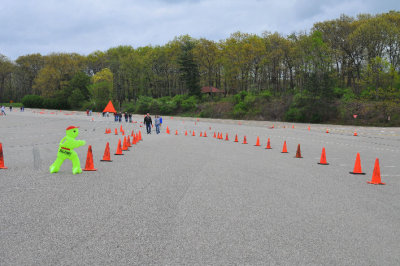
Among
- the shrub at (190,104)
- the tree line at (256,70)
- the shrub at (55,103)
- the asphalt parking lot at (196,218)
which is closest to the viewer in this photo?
the asphalt parking lot at (196,218)

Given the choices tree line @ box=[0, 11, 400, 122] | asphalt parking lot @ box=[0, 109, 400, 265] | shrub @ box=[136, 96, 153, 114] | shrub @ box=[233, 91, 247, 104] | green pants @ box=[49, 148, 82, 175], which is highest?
tree line @ box=[0, 11, 400, 122]

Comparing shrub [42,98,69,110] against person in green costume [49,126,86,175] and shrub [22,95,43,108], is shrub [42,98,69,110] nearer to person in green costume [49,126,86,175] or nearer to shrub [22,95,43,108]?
shrub [22,95,43,108]

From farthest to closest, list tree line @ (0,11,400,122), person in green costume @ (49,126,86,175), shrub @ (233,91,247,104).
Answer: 1. shrub @ (233,91,247,104)
2. tree line @ (0,11,400,122)
3. person in green costume @ (49,126,86,175)

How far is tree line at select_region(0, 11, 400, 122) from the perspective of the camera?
2095 inches

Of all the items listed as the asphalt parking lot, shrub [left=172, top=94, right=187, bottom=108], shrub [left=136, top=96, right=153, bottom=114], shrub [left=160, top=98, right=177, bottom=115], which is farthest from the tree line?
the asphalt parking lot

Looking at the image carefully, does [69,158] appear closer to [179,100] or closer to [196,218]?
[196,218]

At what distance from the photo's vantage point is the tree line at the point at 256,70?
53219 millimetres

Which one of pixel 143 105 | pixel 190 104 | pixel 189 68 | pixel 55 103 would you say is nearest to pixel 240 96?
pixel 190 104

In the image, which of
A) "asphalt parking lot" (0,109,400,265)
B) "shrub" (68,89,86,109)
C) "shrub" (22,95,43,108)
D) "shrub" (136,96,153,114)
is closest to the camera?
"asphalt parking lot" (0,109,400,265)

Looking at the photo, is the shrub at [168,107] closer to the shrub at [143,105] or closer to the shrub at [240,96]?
the shrub at [143,105]

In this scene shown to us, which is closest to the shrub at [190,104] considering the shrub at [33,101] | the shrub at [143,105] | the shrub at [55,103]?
the shrub at [143,105]

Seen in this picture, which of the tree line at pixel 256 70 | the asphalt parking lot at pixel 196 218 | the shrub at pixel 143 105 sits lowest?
the asphalt parking lot at pixel 196 218

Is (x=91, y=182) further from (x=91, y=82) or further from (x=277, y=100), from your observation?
(x=91, y=82)

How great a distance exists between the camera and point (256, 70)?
71.4m
